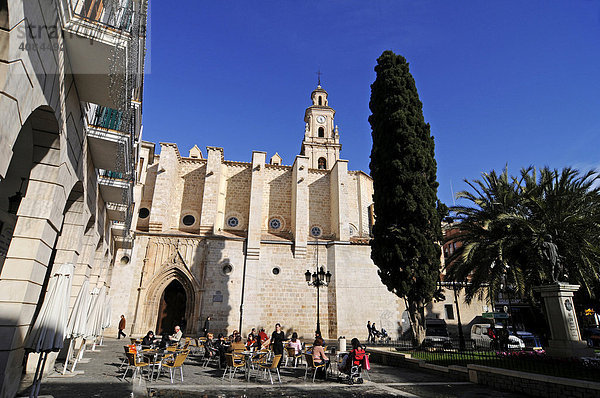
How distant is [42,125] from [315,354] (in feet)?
26.7

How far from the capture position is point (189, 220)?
79.0ft

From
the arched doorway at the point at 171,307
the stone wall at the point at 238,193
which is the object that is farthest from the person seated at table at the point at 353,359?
the stone wall at the point at 238,193

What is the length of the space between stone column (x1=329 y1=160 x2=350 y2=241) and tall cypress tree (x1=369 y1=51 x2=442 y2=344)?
8.17 metres

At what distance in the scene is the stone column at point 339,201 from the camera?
23.0m

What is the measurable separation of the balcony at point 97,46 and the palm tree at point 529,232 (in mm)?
14767

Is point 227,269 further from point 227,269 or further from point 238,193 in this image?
point 238,193

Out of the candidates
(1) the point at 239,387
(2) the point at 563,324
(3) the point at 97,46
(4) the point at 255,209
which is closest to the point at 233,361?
(1) the point at 239,387

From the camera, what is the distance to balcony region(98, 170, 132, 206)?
33.7 ft

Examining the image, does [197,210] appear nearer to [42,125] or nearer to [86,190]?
[86,190]

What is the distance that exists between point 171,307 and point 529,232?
20.5 meters

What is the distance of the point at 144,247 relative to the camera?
66.5 feet

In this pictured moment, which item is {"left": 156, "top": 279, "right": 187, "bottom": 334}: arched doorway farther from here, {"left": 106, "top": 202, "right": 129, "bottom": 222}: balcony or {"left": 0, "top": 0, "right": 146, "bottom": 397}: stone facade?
{"left": 0, "top": 0, "right": 146, "bottom": 397}: stone facade

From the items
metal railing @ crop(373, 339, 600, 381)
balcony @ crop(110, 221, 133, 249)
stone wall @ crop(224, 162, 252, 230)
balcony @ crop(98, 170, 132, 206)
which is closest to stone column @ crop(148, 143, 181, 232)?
balcony @ crop(110, 221, 133, 249)

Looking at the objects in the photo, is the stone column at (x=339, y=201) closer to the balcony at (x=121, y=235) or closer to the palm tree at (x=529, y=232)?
the palm tree at (x=529, y=232)
